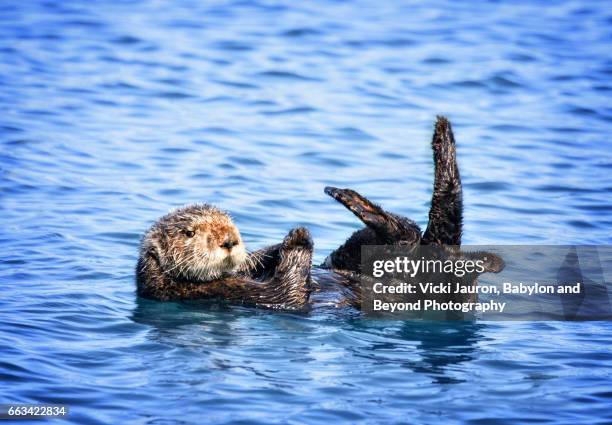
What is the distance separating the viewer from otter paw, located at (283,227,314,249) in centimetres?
632

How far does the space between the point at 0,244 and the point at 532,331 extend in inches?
181

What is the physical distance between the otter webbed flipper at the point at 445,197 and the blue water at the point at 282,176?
678 millimetres

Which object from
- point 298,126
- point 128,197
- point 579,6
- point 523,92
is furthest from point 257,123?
point 579,6

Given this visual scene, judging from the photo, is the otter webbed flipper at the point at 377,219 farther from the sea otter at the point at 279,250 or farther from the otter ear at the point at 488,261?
the otter ear at the point at 488,261

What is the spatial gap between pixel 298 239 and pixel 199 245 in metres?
0.69

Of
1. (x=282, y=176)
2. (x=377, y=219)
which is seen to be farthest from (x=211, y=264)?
(x=282, y=176)

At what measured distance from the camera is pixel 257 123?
12055 mm

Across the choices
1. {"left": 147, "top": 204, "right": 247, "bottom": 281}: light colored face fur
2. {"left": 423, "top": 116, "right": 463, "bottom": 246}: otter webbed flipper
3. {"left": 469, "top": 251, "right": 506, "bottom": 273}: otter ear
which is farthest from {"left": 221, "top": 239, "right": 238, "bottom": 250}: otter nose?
{"left": 469, "top": 251, "right": 506, "bottom": 273}: otter ear

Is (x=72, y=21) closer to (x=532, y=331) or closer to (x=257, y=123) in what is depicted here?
(x=257, y=123)

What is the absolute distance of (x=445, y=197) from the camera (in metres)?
6.22

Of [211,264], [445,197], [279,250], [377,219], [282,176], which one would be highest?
[282,176]

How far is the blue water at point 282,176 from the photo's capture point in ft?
17.5

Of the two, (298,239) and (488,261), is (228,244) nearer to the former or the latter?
(298,239)

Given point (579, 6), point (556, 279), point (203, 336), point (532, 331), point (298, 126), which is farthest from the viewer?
point (579, 6)
